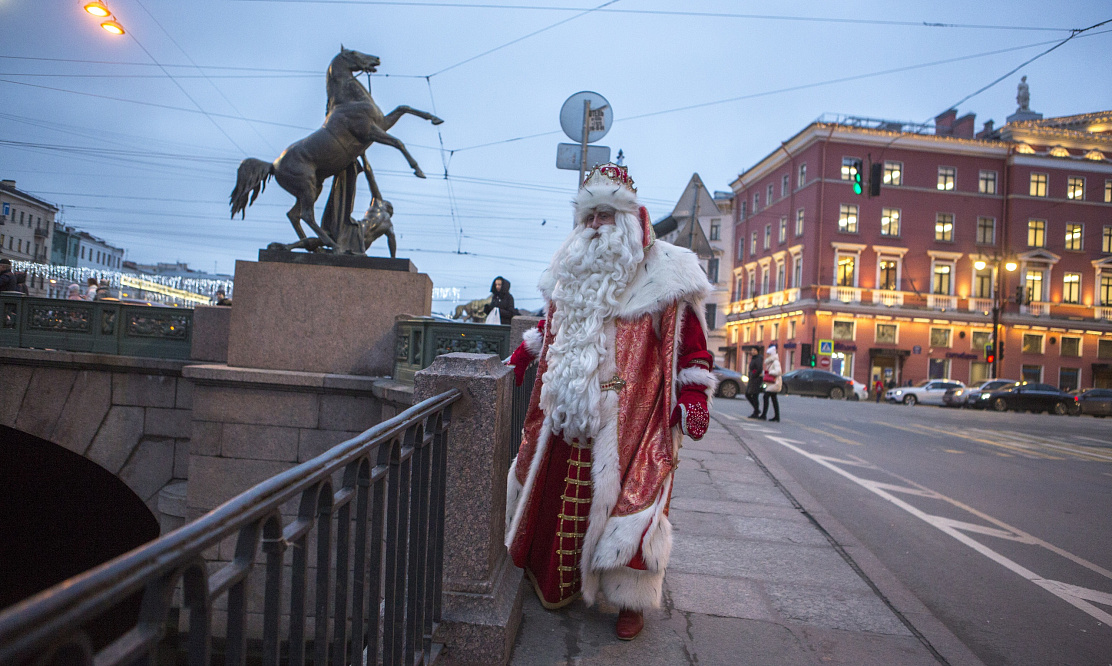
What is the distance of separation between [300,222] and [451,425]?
19.5 ft

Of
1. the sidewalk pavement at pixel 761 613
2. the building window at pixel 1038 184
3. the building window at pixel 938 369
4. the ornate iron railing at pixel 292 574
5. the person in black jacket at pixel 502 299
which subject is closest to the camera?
the ornate iron railing at pixel 292 574

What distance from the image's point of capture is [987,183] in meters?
42.4

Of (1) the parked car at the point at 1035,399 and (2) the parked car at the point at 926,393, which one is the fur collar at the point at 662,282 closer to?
(1) the parked car at the point at 1035,399

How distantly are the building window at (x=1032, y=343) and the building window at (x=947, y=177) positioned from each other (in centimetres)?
1005

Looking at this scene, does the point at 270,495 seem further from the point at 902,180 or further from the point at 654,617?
the point at 902,180

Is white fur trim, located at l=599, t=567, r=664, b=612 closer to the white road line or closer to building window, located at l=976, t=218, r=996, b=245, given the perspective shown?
the white road line

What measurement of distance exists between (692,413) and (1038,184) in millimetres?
49792

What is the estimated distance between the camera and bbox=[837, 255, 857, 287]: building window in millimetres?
41312

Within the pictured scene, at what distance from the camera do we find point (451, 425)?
98.2 inches

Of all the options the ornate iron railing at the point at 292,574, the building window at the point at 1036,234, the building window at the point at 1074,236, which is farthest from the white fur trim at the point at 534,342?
the building window at the point at 1074,236

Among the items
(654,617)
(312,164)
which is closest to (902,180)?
(312,164)

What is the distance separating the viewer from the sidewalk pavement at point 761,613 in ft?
9.32

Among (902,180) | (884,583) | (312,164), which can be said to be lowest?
(884,583)

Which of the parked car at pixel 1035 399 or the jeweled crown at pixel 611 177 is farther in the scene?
the parked car at pixel 1035 399
